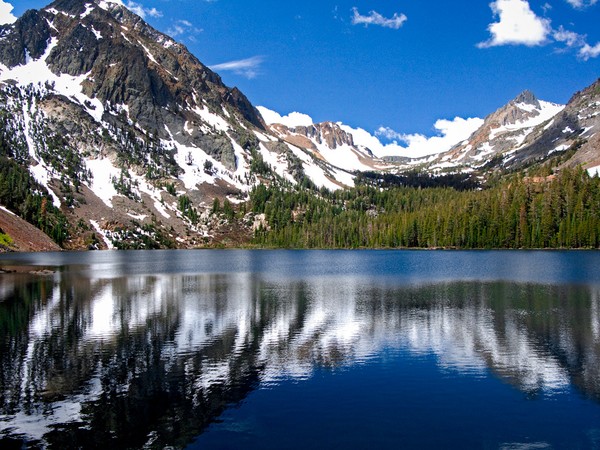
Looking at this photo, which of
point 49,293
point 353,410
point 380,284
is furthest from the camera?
point 380,284

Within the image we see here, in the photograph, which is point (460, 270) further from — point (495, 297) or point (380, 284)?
point (495, 297)

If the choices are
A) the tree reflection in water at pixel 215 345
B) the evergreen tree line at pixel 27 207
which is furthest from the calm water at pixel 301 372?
the evergreen tree line at pixel 27 207

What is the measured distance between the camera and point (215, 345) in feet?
109

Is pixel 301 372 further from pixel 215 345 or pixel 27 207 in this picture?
pixel 27 207

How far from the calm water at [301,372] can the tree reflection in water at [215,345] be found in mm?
132

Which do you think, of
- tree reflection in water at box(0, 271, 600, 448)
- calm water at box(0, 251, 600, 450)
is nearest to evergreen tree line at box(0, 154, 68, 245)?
tree reflection in water at box(0, 271, 600, 448)

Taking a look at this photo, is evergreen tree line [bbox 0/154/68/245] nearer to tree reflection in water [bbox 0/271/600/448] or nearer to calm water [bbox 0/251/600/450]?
tree reflection in water [bbox 0/271/600/448]

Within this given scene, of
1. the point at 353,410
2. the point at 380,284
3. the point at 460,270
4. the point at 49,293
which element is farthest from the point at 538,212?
the point at 353,410

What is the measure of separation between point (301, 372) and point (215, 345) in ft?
27.1

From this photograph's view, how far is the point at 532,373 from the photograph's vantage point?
2686 cm

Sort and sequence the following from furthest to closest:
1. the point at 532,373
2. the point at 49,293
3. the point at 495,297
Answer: the point at 49,293 < the point at 495,297 < the point at 532,373

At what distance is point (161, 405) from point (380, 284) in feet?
164

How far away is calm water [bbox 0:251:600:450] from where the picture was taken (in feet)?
62.5

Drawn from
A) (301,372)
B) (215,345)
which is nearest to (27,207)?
(215,345)
